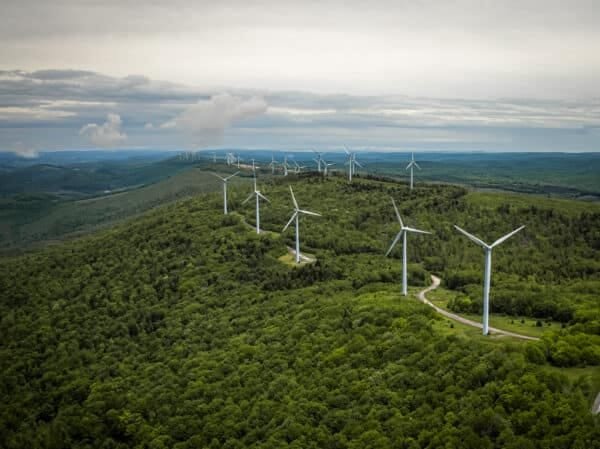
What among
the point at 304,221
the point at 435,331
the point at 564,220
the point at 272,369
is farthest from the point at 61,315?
the point at 564,220

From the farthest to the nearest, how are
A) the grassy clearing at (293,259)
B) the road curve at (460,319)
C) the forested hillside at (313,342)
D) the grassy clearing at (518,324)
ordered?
the grassy clearing at (293,259), the grassy clearing at (518,324), the road curve at (460,319), the forested hillside at (313,342)

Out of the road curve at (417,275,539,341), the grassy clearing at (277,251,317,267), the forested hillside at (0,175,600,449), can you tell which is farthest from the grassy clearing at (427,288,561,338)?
the grassy clearing at (277,251,317,267)

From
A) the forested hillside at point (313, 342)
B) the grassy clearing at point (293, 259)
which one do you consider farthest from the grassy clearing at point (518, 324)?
the grassy clearing at point (293, 259)

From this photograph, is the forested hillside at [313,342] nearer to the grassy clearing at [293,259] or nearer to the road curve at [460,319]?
the grassy clearing at [293,259]

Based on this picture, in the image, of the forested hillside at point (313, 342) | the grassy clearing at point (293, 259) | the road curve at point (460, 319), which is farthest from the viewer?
the grassy clearing at point (293, 259)

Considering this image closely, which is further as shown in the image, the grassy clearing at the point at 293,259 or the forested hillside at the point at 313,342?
the grassy clearing at the point at 293,259

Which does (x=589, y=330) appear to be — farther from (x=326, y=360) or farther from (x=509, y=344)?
(x=326, y=360)

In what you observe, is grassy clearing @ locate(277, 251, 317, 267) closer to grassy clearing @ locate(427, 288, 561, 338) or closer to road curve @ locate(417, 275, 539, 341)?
road curve @ locate(417, 275, 539, 341)

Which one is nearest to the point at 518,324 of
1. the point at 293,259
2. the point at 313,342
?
the point at 313,342
